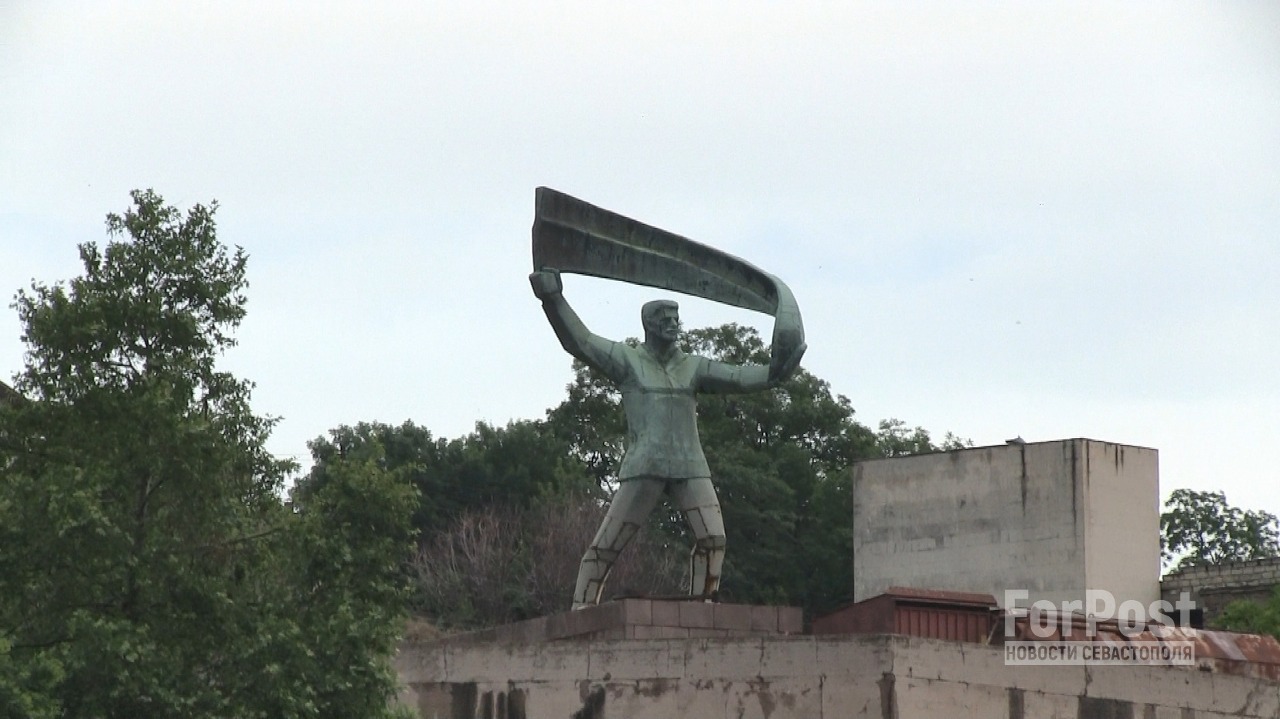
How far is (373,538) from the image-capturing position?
68.5ft

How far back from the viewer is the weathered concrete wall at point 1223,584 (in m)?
50.9

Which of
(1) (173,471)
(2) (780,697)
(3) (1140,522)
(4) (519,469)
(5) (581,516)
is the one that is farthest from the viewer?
(4) (519,469)

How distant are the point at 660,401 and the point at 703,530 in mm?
1352

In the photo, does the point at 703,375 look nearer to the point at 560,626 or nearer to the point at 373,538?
the point at 560,626

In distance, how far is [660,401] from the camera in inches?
983

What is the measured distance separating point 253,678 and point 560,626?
5.56 metres

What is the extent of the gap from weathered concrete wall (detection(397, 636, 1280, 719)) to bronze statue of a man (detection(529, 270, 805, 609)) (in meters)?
0.86

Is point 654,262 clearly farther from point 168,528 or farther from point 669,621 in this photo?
point 168,528

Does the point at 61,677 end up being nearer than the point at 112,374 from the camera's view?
Yes

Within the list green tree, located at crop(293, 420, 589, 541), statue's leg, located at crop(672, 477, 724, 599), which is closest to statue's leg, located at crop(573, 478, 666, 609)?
statue's leg, located at crop(672, 477, 724, 599)

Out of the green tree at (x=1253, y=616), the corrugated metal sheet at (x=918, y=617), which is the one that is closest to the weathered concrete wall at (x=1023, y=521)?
the green tree at (x=1253, y=616)

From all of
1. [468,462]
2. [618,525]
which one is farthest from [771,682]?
[468,462]

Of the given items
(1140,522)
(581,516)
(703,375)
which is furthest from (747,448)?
(703,375)

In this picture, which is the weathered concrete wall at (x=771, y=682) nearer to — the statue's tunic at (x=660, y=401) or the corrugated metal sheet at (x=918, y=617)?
the corrugated metal sheet at (x=918, y=617)
